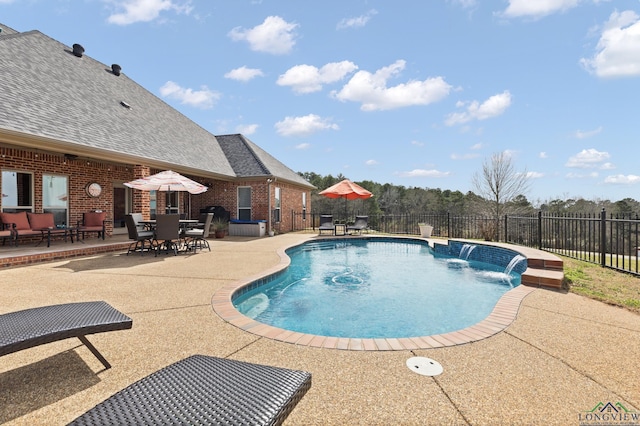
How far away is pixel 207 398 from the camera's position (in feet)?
4.84

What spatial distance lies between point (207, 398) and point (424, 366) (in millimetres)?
1878

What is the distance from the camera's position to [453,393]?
2193 millimetres

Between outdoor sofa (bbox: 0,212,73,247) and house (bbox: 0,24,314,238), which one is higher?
house (bbox: 0,24,314,238)

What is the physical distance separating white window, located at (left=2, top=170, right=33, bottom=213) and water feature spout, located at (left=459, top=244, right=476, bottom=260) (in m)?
14.3

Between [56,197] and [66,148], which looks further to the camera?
[56,197]

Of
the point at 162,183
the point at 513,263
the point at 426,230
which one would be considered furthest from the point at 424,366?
the point at 426,230

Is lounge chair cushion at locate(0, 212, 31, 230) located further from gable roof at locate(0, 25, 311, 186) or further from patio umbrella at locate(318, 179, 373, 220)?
patio umbrella at locate(318, 179, 373, 220)

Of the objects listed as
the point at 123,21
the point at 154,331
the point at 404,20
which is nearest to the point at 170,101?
the point at 123,21

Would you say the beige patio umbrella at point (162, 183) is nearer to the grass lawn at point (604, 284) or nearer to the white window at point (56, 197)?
the white window at point (56, 197)

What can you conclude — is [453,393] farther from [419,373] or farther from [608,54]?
[608,54]

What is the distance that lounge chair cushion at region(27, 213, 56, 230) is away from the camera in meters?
8.98

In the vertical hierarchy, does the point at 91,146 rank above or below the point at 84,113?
below

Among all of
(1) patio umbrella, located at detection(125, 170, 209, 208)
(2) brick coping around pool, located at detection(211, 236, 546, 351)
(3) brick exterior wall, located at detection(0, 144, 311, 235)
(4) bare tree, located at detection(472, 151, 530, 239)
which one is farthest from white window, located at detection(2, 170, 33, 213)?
(4) bare tree, located at detection(472, 151, 530, 239)

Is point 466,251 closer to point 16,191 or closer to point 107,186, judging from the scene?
point 107,186
